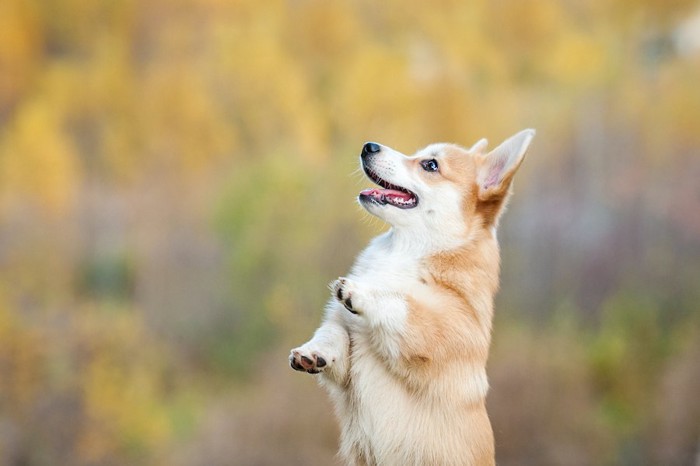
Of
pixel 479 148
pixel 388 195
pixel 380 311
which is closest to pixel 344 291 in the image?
pixel 380 311

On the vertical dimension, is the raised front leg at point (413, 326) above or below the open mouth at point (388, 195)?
below

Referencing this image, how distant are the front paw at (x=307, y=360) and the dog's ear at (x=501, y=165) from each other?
100 centimetres

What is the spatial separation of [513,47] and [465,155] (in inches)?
297

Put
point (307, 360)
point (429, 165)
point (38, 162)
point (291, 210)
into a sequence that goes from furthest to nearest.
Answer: point (291, 210)
point (38, 162)
point (429, 165)
point (307, 360)

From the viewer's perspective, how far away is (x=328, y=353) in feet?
10.8

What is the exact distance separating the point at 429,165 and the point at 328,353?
986mm

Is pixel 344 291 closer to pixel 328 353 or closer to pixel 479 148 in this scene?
pixel 328 353

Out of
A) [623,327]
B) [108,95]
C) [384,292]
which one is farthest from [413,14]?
[384,292]

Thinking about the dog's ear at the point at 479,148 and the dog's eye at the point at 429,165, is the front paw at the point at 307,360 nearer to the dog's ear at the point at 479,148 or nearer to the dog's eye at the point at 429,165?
the dog's eye at the point at 429,165

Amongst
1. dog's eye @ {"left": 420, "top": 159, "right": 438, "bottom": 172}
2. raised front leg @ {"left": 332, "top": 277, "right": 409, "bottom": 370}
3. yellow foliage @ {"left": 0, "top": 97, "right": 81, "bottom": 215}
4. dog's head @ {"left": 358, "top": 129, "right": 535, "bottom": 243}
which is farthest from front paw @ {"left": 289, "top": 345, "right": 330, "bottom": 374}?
yellow foliage @ {"left": 0, "top": 97, "right": 81, "bottom": 215}

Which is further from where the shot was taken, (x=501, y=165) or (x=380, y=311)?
(x=501, y=165)

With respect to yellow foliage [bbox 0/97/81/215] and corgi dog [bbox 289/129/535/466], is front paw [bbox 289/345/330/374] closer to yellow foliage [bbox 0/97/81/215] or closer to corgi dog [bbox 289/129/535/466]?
corgi dog [bbox 289/129/535/466]

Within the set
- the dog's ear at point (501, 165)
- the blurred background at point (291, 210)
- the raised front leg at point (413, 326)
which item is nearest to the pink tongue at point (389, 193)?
the dog's ear at point (501, 165)

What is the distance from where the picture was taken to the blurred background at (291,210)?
981cm
